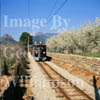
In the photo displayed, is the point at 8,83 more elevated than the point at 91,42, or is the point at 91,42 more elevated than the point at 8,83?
the point at 91,42

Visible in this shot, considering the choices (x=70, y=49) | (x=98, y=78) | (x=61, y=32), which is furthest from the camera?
(x=61, y=32)

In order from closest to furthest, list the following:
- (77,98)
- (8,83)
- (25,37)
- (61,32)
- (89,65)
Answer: (8,83) → (77,98) → (89,65) → (61,32) → (25,37)

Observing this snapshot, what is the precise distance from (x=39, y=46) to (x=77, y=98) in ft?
66.5

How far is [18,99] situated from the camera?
23.1 ft

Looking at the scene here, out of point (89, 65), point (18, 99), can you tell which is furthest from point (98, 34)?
point (18, 99)

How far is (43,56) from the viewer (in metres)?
27.5

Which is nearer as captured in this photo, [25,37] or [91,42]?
[91,42]

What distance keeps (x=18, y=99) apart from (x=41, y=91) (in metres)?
1.66

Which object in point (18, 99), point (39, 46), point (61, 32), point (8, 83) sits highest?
point (61, 32)

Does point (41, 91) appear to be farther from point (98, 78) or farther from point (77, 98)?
point (98, 78)

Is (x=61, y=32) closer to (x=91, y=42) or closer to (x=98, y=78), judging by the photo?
(x=91, y=42)

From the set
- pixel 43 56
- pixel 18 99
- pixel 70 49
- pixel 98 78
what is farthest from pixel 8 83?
pixel 70 49

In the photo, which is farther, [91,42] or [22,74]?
[91,42]

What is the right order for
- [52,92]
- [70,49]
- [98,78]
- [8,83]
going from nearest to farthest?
[8,83]
[52,92]
[98,78]
[70,49]
